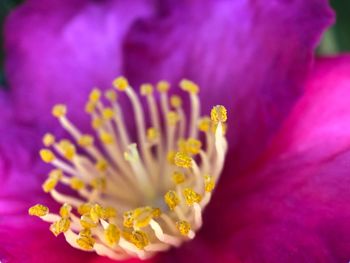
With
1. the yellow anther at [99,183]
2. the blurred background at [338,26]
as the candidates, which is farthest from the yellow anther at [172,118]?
the blurred background at [338,26]

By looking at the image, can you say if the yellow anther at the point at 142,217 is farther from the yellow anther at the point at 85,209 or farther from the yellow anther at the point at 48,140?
the yellow anther at the point at 48,140

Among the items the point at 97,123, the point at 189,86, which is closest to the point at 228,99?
the point at 189,86

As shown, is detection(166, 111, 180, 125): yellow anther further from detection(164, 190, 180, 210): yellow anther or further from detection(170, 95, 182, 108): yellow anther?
detection(164, 190, 180, 210): yellow anther

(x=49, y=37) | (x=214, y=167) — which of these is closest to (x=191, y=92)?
(x=214, y=167)

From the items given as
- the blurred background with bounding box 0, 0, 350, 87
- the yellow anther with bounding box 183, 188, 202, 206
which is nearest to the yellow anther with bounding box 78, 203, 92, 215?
the yellow anther with bounding box 183, 188, 202, 206

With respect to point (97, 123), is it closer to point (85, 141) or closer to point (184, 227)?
point (85, 141)

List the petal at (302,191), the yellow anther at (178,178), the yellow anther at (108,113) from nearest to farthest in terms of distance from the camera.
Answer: the petal at (302,191) < the yellow anther at (178,178) < the yellow anther at (108,113)

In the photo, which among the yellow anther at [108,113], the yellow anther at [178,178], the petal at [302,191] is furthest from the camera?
the yellow anther at [108,113]
